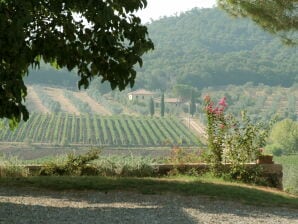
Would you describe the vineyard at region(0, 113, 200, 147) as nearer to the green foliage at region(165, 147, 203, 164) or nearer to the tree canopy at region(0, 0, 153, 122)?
the green foliage at region(165, 147, 203, 164)

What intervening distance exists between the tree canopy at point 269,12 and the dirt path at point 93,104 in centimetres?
9422

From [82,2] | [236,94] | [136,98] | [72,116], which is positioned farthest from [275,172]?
[236,94]

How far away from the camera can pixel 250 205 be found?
8141 millimetres

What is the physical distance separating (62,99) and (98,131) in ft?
138

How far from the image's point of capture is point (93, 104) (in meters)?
119

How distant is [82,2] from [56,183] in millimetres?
3366

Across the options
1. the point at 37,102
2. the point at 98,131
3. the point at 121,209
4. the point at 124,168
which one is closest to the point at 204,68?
the point at 37,102

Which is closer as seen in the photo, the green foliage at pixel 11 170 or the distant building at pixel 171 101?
the green foliage at pixel 11 170

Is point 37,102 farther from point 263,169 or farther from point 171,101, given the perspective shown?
point 263,169

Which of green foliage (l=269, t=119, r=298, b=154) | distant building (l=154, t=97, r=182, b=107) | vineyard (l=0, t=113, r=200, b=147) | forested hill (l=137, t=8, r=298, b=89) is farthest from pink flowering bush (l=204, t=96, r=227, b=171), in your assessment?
forested hill (l=137, t=8, r=298, b=89)

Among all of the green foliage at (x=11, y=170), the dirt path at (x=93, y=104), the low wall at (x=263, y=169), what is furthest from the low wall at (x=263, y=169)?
the dirt path at (x=93, y=104)

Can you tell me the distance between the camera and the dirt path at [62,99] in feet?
354

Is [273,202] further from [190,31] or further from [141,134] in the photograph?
[190,31]

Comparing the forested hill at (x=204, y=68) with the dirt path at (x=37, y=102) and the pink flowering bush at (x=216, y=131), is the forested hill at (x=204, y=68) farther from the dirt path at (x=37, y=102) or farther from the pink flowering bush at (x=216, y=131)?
the pink flowering bush at (x=216, y=131)
